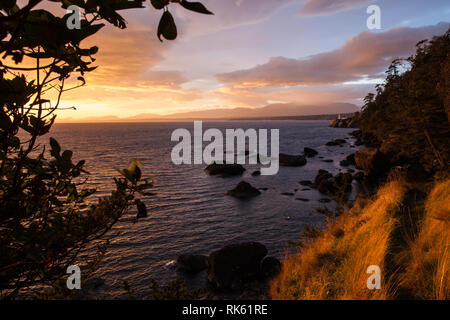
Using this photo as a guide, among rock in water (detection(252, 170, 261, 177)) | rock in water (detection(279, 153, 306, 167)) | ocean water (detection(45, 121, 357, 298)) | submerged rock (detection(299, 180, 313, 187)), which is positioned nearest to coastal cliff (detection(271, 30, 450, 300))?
ocean water (detection(45, 121, 357, 298))

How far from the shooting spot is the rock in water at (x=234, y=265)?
10953 millimetres

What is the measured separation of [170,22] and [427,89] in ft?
54.8

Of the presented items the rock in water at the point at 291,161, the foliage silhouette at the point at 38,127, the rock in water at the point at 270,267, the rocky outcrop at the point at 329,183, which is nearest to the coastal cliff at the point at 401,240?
the rock in water at the point at 270,267

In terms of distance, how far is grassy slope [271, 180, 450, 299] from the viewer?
4297 mm

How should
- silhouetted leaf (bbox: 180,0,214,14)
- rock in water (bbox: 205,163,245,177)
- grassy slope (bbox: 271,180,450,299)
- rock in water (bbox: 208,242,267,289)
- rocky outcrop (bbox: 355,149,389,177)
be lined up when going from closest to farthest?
silhouetted leaf (bbox: 180,0,214,14) < grassy slope (bbox: 271,180,450,299) < rock in water (bbox: 208,242,267,289) < rocky outcrop (bbox: 355,149,389,177) < rock in water (bbox: 205,163,245,177)

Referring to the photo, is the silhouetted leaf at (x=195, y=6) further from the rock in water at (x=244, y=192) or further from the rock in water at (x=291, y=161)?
the rock in water at (x=291, y=161)

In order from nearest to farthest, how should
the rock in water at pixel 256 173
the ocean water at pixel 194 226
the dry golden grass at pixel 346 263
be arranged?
1. the dry golden grass at pixel 346 263
2. the ocean water at pixel 194 226
3. the rock in water at pixel 256 173

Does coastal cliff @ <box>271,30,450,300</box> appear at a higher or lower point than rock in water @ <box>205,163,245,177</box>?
higher

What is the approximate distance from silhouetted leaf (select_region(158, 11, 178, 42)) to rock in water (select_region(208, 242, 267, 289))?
38.0 feet

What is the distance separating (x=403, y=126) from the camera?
14.6 m

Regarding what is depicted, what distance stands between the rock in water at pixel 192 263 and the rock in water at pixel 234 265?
892 millimetres

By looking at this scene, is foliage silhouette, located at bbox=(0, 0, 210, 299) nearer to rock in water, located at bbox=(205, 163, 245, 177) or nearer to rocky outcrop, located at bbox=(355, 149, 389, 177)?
rocky outcrop, located at bbox=(355, 149, 389, 177)

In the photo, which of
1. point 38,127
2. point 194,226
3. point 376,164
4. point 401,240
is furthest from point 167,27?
point 376,164
